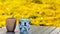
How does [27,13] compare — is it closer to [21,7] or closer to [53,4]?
[21,7]

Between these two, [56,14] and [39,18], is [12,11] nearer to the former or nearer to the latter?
[39,18]

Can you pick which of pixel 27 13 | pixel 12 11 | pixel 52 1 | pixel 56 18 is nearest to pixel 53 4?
pixel 52 1

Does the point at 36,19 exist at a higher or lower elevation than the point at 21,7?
lower

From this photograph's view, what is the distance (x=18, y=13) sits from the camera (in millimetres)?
3469

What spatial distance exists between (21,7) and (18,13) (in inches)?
5.2

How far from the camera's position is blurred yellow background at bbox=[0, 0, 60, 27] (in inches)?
136

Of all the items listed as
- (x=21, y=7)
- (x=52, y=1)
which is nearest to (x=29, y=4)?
(x=21, y=7)

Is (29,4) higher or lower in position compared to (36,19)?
higher

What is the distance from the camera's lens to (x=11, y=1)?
3508 mm

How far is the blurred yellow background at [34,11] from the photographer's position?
3.46m

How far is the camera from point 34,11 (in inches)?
137

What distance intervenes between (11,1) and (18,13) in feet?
0.88

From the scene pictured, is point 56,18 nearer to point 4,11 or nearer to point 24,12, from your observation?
point 24,12

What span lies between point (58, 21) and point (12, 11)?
2.87ft
